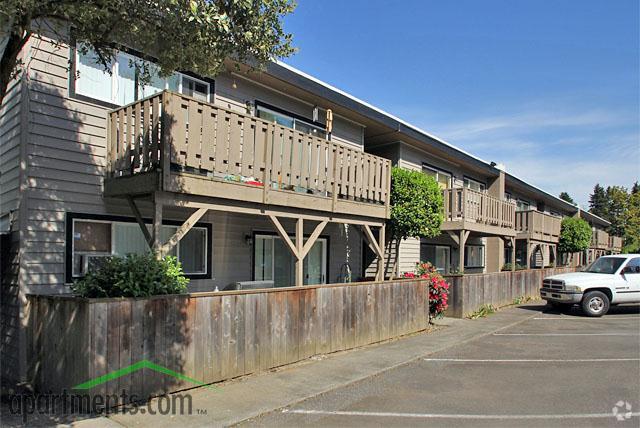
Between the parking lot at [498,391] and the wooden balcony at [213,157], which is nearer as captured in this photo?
the parking lot at [498,391]

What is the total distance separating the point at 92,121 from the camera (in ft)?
26.1

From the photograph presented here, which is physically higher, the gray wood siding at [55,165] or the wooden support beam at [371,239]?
the gray wood siding at [55,165]

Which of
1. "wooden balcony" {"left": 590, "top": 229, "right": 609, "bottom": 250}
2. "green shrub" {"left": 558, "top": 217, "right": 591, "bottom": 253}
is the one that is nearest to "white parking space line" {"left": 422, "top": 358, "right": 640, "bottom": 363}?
"green shrub" {"left": 558, "top": 217, "right": 591, "bottom": 253}

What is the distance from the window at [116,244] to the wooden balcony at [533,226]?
54.6ft

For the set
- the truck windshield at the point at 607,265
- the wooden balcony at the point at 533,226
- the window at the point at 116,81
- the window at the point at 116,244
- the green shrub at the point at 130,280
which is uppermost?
the window at the point at 116,81

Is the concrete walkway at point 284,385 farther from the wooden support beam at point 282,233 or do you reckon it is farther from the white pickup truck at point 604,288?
the white pickup truck at point 604,288

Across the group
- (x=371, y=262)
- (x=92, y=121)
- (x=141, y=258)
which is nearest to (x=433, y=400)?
(x=141, y=258)

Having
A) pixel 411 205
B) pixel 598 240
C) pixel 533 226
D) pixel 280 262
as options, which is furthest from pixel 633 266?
pixel 598 240

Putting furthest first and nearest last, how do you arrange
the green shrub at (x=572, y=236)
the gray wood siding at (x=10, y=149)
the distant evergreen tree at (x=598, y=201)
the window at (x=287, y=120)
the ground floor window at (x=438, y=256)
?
1. the distant evergreen tree at (x=598, y=201)
2. the green shrub at (x=572, y=236)
3. the ground floor window at (x=438, y=256)
4. the window at (x=287, y=120)
5. the gray wood siding at (x=10, y=149)

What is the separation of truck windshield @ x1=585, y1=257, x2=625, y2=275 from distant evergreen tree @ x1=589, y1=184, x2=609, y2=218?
79.8 metres

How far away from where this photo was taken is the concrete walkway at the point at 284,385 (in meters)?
5.38

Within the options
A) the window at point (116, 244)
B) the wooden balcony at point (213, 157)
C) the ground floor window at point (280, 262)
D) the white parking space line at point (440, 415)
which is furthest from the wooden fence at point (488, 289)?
the white parking space line at point (440, 415)

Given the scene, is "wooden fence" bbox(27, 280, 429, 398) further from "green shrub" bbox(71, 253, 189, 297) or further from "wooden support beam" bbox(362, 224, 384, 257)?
"wooden support beam" bbox(362, 224, 384, 257)

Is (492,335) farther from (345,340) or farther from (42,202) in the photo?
(42,202)
